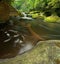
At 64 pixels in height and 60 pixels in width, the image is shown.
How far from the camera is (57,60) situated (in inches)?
127

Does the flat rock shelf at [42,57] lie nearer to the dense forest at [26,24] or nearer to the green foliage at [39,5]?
the dense forest at [26,24]

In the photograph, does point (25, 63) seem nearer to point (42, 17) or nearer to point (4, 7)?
point (4, 7)

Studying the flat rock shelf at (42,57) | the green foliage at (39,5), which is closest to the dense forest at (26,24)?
the green foliage at (39,5)

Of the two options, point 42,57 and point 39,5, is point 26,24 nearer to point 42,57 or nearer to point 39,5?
point 42,57

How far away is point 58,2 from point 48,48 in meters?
14.7

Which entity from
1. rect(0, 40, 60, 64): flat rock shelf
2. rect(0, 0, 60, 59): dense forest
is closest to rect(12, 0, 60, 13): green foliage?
rect(0, 0, 60, 59): dense forest

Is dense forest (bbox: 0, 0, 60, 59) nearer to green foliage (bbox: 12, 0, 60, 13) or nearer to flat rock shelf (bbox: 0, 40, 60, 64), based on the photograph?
green foliage (bbox: 12, 0, 60, 13)

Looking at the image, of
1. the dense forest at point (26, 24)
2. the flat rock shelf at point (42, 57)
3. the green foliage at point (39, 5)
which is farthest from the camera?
the green foliage at point (39, 5)

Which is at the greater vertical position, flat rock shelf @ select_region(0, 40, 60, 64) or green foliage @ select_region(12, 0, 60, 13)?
flat rock shelf @ select_region(0, 40, 60, 64)

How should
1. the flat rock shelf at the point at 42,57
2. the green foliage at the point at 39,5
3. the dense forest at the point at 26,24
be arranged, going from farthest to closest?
the green foliage at the point at 39,5 → the dense forest at the point at 26,24 → the flat rock shelf at the point at 42,57

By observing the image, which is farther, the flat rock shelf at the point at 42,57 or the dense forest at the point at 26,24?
the dense forest at the point at 26,24

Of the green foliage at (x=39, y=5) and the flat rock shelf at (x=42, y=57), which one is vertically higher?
the flat rock shelf at (x=42, y=57)

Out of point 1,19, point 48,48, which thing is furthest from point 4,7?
point 48,48

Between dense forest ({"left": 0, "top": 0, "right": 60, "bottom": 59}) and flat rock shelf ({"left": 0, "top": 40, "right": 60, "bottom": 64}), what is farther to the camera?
dense forest ({"left": 0, "top": 0, "right": 60, "bottom": 59})
